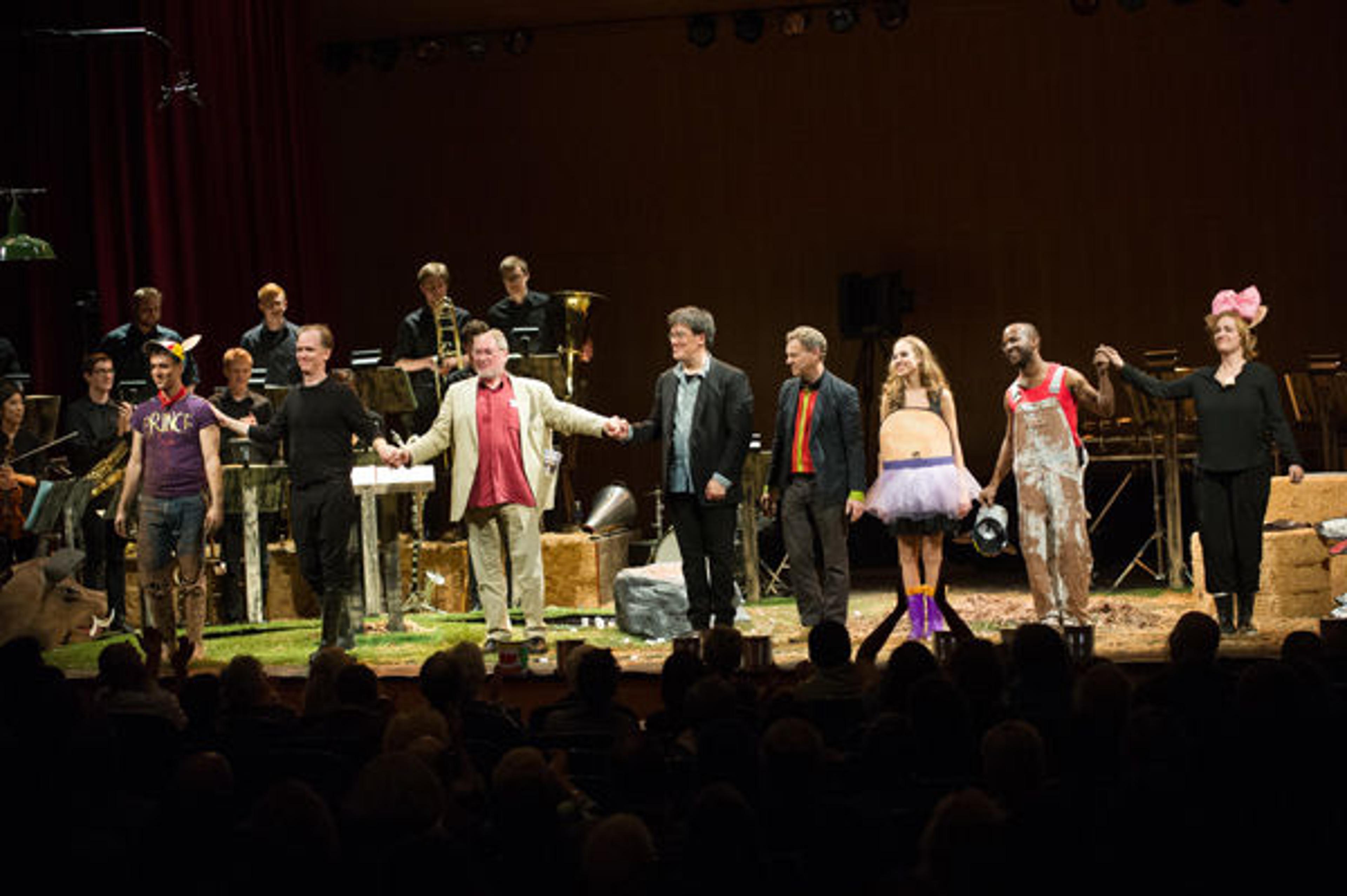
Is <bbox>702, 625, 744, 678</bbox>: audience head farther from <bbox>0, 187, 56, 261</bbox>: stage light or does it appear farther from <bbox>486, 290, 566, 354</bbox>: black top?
<bbox>0, 187, 56, 261</bbox>: stage light

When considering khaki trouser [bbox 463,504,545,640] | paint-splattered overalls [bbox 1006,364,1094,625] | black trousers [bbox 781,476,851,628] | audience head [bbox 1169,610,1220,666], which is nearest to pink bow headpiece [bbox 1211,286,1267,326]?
paint-splattered overalls [bbox 1006,364,1094,625]

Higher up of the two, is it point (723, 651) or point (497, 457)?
point (497, 457)

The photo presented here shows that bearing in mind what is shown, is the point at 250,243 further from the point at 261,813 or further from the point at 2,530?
the point at 261,813

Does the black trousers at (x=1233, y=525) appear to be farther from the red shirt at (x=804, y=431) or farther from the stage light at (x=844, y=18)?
the stage light at (x=844, y=18)

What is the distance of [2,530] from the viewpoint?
9.06m

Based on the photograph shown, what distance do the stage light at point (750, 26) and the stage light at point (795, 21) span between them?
20 centimetres

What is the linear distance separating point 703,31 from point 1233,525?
7769 mm

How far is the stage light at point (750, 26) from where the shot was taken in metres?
13.8

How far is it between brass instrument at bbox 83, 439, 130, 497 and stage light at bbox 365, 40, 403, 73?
5807 millimetres

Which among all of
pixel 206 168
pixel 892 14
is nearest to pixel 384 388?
pixel 206 168

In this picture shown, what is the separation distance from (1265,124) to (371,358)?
7.87 metres

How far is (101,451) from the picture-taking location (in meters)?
9.60

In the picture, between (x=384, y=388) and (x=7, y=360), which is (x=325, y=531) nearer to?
(x=384, y=388)

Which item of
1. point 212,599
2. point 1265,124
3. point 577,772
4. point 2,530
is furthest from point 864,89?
point 577,772
